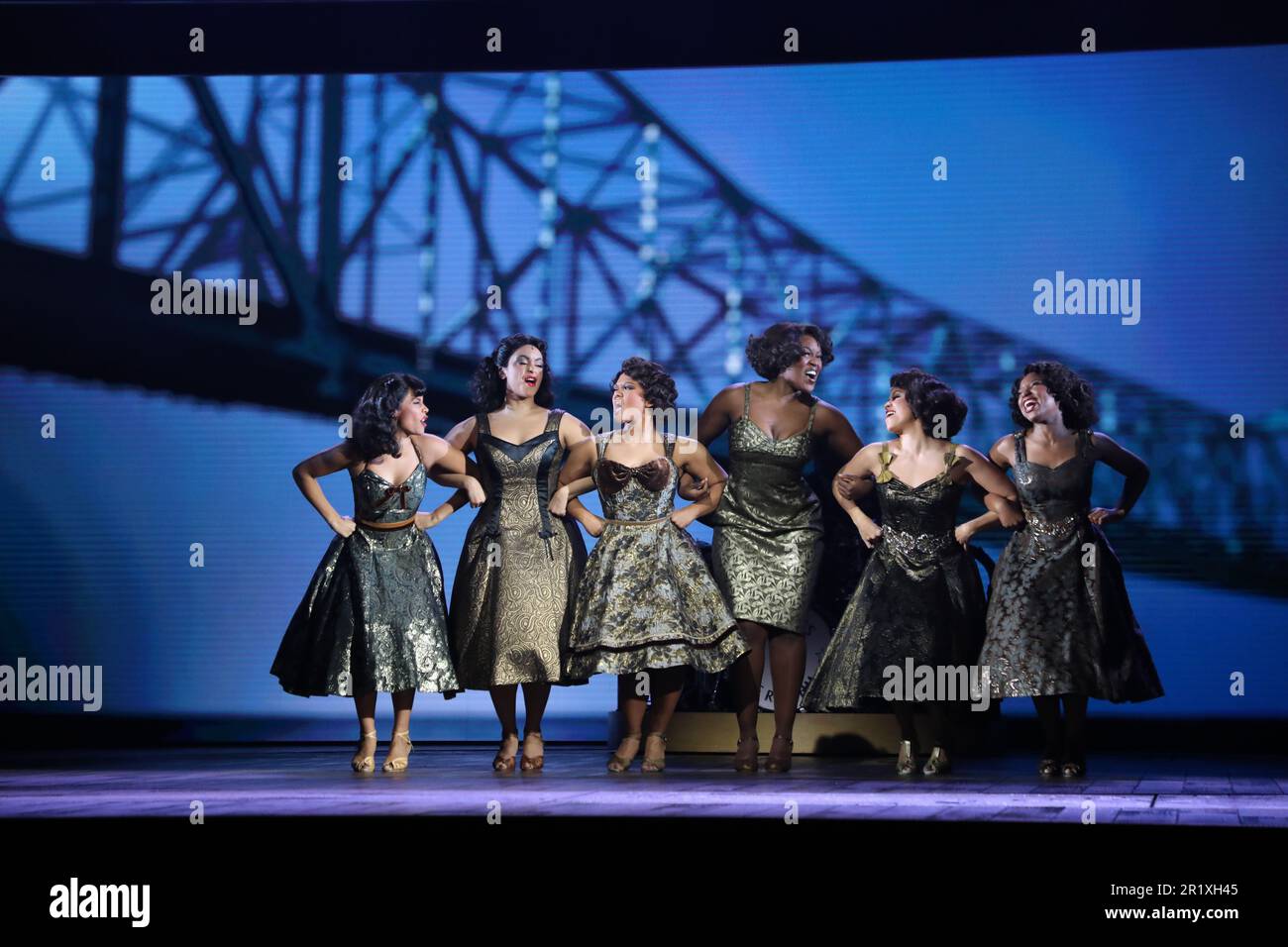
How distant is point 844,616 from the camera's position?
523 centimetres

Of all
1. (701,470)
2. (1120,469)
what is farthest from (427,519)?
(1120,469)

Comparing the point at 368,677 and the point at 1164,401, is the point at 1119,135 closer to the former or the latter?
the point at 1164,401

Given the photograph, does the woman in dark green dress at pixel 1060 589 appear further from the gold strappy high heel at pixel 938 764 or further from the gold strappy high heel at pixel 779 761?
the gold strappy high heel at pixel 779 761

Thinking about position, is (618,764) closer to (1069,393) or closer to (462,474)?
(462,474)

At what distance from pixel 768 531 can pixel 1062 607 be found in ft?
3.31

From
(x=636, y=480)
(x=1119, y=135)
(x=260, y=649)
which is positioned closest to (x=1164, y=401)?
(x=1119, y=135)

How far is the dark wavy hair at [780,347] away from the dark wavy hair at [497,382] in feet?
2.38

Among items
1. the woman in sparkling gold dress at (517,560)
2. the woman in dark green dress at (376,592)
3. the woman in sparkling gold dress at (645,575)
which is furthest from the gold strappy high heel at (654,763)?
the woman in dark green dress at (376,592)

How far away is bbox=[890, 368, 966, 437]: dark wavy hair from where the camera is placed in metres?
5.15

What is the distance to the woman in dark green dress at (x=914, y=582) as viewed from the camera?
16.5 feet

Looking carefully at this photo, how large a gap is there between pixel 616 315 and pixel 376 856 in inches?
151

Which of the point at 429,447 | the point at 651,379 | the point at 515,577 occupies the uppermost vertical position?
the point at 651,379

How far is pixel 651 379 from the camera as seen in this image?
5199 mm

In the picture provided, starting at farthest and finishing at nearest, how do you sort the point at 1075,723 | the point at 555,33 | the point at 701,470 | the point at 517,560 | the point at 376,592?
the point at 555,33 < the point at 701,470 < the point at 517,560 < the point at 376,592 < the point at 1075,723
